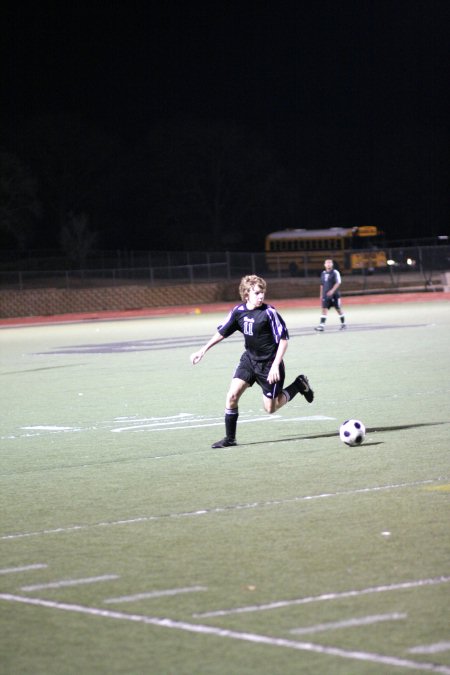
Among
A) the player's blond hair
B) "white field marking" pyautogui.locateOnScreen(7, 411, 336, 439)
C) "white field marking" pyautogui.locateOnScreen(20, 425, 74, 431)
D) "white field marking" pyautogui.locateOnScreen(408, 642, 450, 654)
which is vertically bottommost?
"white field marking" pyautogui.locateOnScreen(7, 411, 336, 439)

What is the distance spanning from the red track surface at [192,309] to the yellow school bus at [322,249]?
41.2 feet

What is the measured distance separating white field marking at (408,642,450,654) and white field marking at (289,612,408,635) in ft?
1.47

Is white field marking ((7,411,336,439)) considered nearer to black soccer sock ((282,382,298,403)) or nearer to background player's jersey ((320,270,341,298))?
black soccer sock ((282,382,298,403))

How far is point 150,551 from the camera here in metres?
7.89

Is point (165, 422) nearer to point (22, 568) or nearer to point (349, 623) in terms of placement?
point (22, 568)

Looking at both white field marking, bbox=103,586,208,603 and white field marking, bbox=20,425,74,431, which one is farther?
white field marking, bbox=20,425,74,431

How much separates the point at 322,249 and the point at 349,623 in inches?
2795

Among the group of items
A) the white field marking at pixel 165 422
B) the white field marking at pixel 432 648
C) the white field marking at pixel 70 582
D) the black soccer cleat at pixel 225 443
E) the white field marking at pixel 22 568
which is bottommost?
the white field marking at pixel 165 422

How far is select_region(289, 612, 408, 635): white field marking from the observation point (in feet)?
19.6

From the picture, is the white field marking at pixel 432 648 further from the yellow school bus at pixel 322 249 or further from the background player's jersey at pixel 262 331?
the yellow school bus at pixel 322 249

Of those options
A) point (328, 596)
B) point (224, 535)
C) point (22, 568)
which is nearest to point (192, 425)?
point (224, 535)

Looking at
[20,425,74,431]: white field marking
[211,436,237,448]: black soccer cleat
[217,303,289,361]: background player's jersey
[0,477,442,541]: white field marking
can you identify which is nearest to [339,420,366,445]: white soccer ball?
[217,303,289,361]: background player's jersey

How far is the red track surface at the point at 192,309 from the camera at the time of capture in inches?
2028

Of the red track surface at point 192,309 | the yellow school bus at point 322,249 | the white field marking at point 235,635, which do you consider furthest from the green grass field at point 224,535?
the yellow school bus at point 322,249
